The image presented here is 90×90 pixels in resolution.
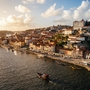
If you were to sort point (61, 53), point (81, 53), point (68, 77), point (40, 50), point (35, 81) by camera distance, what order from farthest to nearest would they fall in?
point (40, 50) < point (61, 53) < point (81, 53) < point (68, 77) < point (35, 81)

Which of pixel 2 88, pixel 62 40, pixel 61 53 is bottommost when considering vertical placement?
pixel 2 88

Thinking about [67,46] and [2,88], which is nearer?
[2,88]

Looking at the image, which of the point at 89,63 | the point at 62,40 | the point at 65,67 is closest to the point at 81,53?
the point at 89,63

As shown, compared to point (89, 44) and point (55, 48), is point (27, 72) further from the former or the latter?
point (89, 44)

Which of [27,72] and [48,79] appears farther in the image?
[27,72]

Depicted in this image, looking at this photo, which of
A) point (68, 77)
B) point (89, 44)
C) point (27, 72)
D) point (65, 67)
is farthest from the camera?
point (89, 44)

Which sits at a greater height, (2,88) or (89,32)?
(89,32)

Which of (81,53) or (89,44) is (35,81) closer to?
(81,53)

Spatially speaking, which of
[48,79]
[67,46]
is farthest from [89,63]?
[67,46]

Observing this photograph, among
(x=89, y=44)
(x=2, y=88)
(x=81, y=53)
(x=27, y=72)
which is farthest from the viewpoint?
(x=89, y=44)
